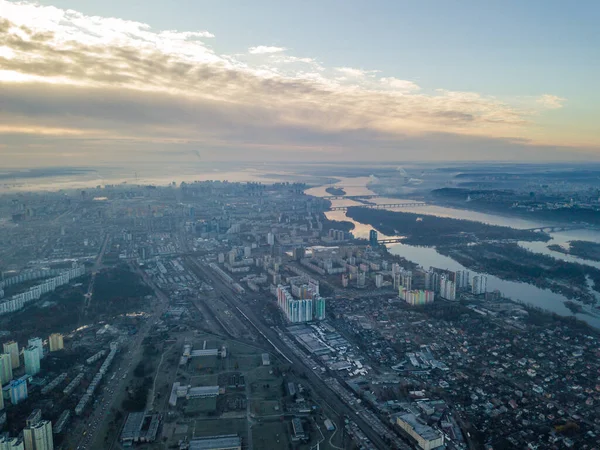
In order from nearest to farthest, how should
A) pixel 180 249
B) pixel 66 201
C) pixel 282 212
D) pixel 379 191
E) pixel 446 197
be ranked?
pixel 180 249
pixel 66 201
pixel 282 212
pixel 446 197
pixel 379 191

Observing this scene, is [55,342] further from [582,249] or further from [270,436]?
[582,249]

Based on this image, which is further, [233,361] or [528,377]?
[233,361]

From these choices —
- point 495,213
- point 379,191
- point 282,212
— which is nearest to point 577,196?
point 495,213

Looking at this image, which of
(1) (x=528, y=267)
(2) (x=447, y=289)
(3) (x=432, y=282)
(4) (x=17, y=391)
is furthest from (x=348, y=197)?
(4) (x=17, y=391)

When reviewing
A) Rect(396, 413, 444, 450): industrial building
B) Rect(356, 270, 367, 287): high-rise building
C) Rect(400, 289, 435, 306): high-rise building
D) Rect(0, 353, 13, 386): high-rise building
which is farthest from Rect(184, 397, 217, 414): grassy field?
Rect(356, 270, 367, 287): high-rise building

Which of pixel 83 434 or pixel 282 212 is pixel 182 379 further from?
pixel 282 212

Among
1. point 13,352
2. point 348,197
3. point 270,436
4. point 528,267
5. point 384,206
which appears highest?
point 348,197
